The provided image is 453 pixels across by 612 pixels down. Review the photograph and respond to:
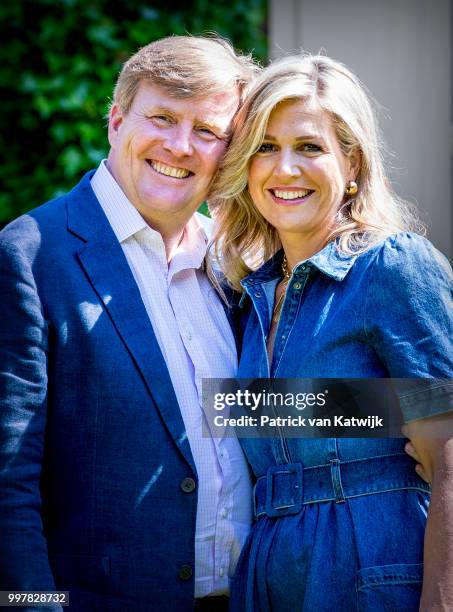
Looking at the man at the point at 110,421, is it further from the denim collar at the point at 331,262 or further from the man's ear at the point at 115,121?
the denim collar at the point at 331,262

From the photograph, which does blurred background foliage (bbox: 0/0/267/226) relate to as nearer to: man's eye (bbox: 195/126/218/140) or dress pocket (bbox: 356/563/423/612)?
man's eye (bbox: 195/126/218/140)

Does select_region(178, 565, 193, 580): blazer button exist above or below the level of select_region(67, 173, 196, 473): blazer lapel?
below

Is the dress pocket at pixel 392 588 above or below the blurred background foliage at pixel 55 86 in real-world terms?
below

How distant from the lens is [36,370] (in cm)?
200

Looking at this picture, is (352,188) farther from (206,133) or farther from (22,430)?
(22,430)

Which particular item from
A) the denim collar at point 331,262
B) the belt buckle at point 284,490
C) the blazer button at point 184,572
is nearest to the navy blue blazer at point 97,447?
the blazer button at point 184,572

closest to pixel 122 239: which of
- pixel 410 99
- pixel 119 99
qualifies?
pixel 119 99

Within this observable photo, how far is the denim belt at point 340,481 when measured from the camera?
208 centimetres

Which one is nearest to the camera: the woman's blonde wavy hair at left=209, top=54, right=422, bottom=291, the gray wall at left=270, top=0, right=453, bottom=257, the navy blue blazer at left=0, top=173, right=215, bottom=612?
the navy blue blazer at left=0, top=173, right=215, bottom=612

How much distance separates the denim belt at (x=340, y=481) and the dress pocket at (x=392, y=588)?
0.19 meters

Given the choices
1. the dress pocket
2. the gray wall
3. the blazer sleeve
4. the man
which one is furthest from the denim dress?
the gray wall

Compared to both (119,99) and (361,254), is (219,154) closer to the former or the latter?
(119,99)

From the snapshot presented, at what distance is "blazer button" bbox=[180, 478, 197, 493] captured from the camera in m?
2.09

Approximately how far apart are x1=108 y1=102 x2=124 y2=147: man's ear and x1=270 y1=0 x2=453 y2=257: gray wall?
7.05ft
